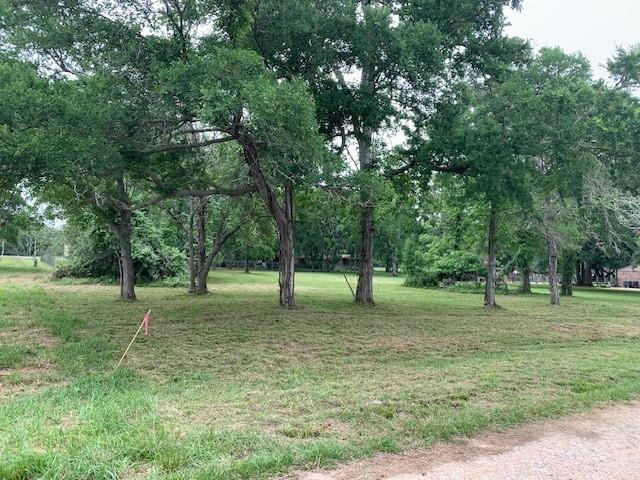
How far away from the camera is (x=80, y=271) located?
2653 cm

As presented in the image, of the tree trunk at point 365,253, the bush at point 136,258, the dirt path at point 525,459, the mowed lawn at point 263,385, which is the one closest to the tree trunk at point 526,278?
the tree trunk at point 365,253

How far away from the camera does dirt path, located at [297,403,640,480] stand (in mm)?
3672

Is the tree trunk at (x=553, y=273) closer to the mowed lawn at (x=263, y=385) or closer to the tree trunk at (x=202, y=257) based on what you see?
the mowed lawn at (x=263, y=385)

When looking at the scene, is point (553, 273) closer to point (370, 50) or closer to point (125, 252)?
point (370, 50)

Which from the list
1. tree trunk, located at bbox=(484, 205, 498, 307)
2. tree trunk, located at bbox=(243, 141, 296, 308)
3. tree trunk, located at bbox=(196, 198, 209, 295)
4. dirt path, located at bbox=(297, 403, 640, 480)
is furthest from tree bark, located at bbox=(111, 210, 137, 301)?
dirt path, located at bbox=(297, 403, 640, 480)

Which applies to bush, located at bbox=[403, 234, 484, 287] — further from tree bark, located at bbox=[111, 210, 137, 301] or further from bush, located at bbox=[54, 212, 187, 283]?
tree bark, located at bbox=[111, 210, 137, 301]

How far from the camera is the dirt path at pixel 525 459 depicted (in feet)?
12.0

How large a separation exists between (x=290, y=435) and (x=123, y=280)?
1457 centimetres

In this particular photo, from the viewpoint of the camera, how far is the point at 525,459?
4.02 m

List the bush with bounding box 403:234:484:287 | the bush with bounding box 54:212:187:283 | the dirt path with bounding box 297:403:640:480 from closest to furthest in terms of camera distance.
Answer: the dirt path with bounding box 297:403:640:480 → the bush with bounding box 54:212:187:283 → the bush with bounding box 403:234:484:287

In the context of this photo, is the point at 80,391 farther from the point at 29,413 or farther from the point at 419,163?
the point at 419,163

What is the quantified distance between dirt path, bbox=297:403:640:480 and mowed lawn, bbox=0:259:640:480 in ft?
0.71

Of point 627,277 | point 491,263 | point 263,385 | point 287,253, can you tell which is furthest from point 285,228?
point 627,277

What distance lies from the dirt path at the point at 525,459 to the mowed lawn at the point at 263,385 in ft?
0.71
